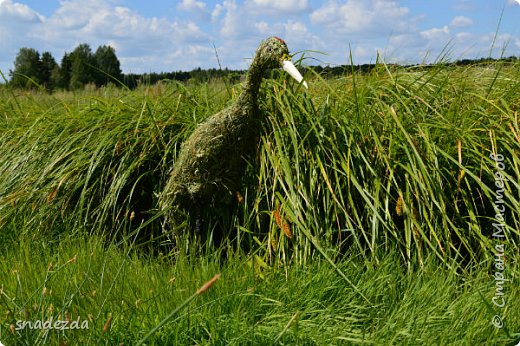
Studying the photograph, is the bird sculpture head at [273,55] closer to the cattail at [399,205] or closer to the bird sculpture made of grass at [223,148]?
the bird sculpture made of grass at [223,148]

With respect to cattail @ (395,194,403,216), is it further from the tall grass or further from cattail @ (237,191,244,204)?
cattail @ (237,191,244,204)

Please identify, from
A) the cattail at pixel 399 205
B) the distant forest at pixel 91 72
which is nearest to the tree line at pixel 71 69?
the distant forest at pixel 91 72

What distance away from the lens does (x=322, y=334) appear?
5.51ft

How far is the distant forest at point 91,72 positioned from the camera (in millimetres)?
3543

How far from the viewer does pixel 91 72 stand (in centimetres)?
440

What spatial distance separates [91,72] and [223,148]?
242 centimetres

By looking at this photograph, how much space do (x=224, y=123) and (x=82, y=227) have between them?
987 mm

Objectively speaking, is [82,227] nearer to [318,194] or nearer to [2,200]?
[2,200]

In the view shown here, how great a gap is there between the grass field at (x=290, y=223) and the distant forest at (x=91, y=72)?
0.20m

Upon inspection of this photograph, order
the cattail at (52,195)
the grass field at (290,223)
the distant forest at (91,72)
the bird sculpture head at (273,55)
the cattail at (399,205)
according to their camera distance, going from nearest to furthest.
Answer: the grass field at (290,223) < the cattail at (399,205) < the bird sculpture head at (273,55) < the cattail at (52,195) < the distant forest at (91,72)

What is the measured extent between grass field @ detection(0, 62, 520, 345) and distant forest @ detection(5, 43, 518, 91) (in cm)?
20

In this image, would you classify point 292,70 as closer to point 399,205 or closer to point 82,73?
point 399,205

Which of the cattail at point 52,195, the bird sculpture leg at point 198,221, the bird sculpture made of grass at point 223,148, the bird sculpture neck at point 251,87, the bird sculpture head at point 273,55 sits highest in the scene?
the bird sculpture head at point 273,55

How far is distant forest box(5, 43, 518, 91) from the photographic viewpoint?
3543mm
